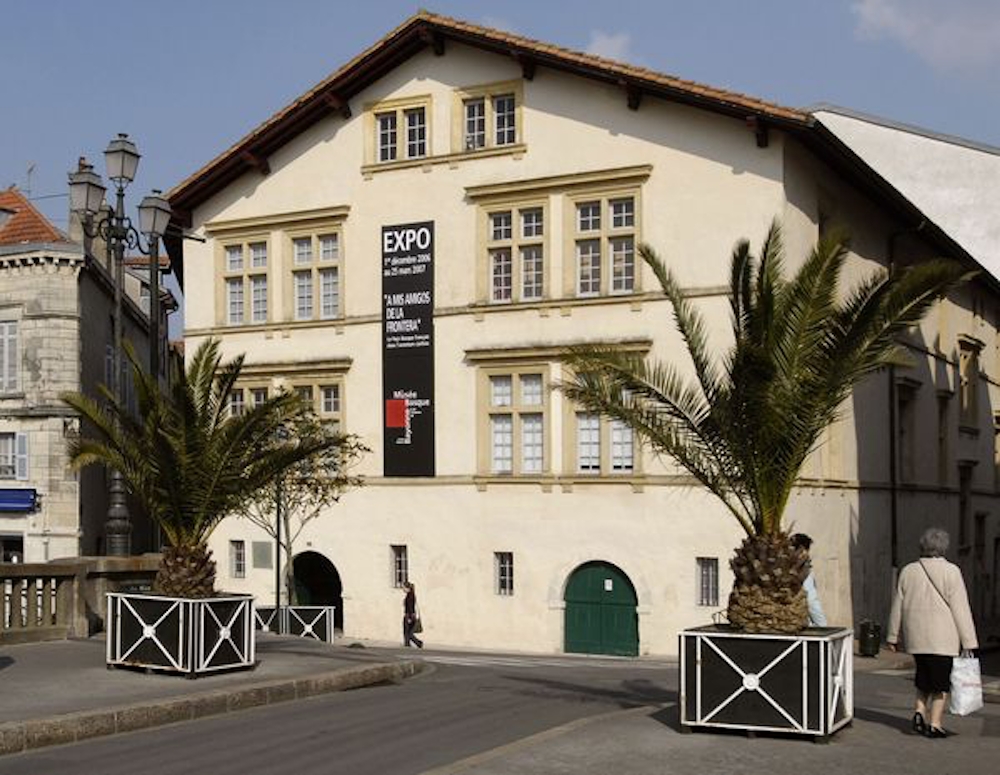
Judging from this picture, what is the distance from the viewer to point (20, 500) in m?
44.5

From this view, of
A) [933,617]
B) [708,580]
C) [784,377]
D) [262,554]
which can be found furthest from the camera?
[262,554]

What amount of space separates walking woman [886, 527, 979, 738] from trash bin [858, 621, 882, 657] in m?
19.2

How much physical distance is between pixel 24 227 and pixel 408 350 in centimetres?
1955

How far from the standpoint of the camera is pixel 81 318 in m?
45.6

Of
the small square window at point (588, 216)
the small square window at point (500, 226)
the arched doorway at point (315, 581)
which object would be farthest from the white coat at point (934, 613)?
the arched doorway at point (315, 581)

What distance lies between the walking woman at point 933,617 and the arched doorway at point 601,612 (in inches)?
756

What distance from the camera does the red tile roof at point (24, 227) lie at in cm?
4669

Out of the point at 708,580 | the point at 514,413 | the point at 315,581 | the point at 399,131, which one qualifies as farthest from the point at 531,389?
the point at 315,581

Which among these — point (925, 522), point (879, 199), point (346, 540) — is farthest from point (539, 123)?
point (925, 522)

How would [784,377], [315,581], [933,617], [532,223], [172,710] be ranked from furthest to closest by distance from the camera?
[315,581] < [532,223] < [172,710] < [784,377] < [933,617]

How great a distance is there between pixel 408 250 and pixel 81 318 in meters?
16.1

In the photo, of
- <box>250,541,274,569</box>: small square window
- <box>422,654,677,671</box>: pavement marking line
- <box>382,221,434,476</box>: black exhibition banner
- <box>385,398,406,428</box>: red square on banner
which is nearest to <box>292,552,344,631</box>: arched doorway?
<box>250,541,274,569</box>: small square window

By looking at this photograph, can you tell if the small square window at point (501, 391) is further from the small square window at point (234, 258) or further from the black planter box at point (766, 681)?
the black planter box at point (766, 681)

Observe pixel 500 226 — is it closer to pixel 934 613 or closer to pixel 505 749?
pixel 934 613
